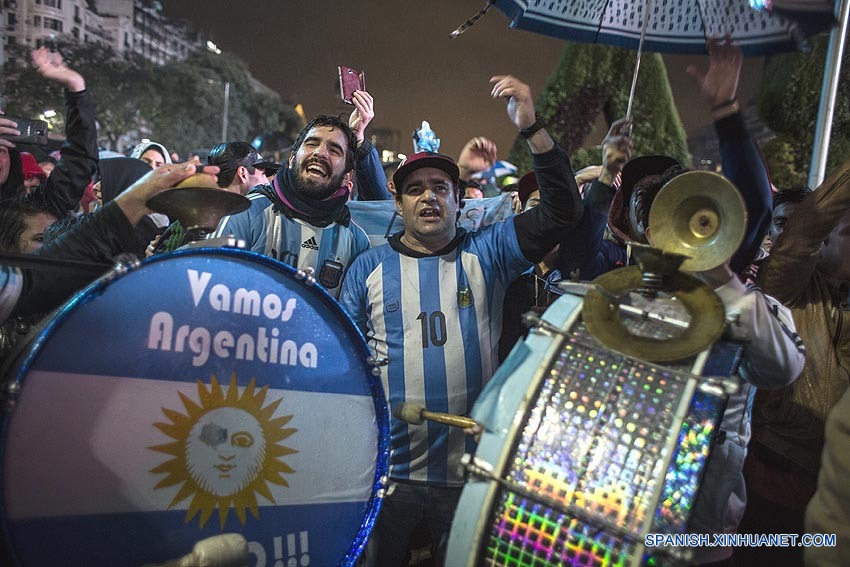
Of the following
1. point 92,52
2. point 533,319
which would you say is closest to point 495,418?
point 533,319

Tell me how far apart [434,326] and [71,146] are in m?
2.51

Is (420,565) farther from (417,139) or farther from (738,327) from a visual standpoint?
(417,139)

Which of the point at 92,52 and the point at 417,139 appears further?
the point at 92,52

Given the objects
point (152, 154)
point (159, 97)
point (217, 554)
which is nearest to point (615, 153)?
point (217, 554)

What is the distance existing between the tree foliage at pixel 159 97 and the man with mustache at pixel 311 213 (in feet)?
103

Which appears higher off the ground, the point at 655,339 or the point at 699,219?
the point at 699,219

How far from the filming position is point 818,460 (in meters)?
2.74

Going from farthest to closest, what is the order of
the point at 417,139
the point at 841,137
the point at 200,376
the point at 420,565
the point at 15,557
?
the point at 841,137
the point at 417,139
the point at 420,565
the point at 200,376
the point at 15,557

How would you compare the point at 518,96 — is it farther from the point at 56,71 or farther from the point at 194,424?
the point at 56,71

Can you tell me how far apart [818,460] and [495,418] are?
200cm

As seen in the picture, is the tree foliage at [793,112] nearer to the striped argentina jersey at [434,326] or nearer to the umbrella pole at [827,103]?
the umbrella pole at [827,103]

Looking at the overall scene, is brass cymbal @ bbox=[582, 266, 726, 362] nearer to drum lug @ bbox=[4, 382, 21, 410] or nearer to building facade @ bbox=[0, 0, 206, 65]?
drum lug @ bbox=[4, 382, 21, 410]

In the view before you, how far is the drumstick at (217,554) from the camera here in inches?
61.0

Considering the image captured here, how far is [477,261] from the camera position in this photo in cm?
296
